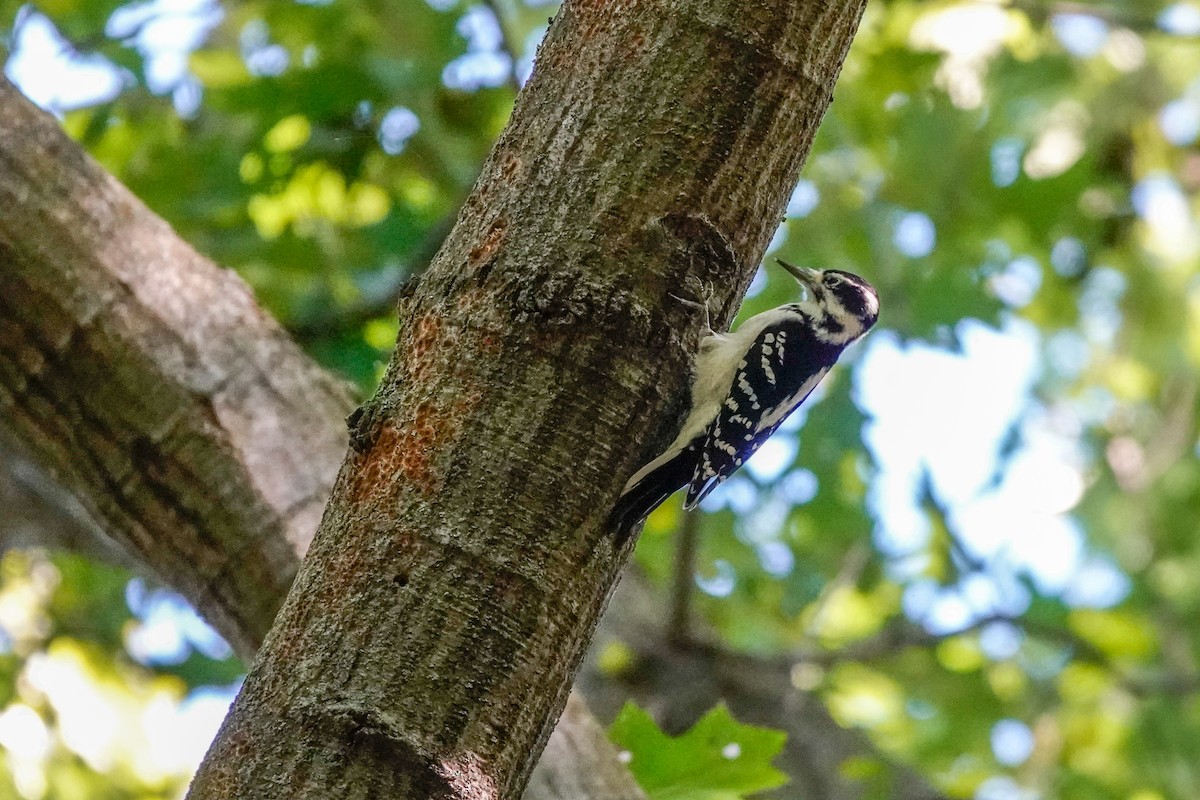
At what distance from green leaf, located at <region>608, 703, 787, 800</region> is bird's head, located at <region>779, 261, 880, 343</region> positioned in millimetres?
1781

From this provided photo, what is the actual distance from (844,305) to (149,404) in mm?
2505

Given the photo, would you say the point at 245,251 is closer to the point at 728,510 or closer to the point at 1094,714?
the point at 728,510

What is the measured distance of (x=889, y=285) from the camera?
515 cm

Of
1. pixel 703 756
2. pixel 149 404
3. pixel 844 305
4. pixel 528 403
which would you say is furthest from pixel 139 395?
pixel 844 305

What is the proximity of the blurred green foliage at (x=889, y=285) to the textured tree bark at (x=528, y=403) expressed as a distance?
2.58 metres

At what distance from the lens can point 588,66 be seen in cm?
217

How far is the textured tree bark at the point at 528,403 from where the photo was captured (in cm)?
179

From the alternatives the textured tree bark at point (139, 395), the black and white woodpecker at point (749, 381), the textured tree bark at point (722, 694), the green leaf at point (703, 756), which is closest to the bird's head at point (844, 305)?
the black and white woodpecker at point (749, 381)

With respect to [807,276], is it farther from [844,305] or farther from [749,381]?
[749,381]

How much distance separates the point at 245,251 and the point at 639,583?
84.9 inches

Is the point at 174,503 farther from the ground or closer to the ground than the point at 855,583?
closer to the ground

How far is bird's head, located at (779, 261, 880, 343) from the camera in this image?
4.32 metres

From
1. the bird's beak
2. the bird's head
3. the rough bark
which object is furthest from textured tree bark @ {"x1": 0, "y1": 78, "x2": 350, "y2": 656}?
the bird's beak

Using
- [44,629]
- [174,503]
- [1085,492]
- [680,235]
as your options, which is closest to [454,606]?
[680,235]
